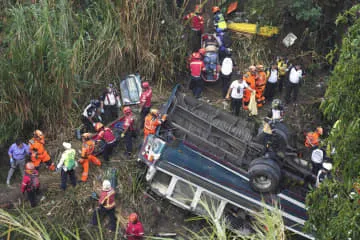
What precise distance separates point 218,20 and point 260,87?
2.60 meters

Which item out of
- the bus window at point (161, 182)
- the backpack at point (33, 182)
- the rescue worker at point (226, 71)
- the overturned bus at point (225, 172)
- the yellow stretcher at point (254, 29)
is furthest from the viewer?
the yellow stretcher at point (254, 29)

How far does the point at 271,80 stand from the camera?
44.4 ft

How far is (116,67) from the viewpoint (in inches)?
539

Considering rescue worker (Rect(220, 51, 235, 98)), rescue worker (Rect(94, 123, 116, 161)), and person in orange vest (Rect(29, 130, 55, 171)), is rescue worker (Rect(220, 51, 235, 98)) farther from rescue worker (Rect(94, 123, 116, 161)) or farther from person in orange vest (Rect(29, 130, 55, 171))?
person in orange vest (Rect(29, 130, 55, 171))

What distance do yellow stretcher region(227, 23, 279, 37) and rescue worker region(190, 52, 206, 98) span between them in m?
2.44

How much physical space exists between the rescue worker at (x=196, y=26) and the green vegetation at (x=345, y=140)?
8.18m

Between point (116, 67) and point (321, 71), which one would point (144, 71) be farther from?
point (321, 71)

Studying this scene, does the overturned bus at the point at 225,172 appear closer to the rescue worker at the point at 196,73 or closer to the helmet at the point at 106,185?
the helmet at the point at 106,185

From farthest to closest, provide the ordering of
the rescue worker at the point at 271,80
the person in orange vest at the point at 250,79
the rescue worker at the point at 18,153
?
the rescue worker at the point at 271,80 → the person in orange vest at the point at 250,79 → the rescue worker at the point at 18,153

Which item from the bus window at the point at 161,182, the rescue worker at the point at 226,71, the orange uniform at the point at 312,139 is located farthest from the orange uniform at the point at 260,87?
the bus window at the point at 161,182

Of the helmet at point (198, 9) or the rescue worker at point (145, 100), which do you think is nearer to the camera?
the rescue worker at point (145, 100)

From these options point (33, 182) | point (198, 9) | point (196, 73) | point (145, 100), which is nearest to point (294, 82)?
point (196, 73)

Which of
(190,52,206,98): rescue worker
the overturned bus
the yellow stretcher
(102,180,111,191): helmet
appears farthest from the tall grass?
(102,180,111,191): helmet

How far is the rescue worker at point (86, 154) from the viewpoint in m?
11.1
